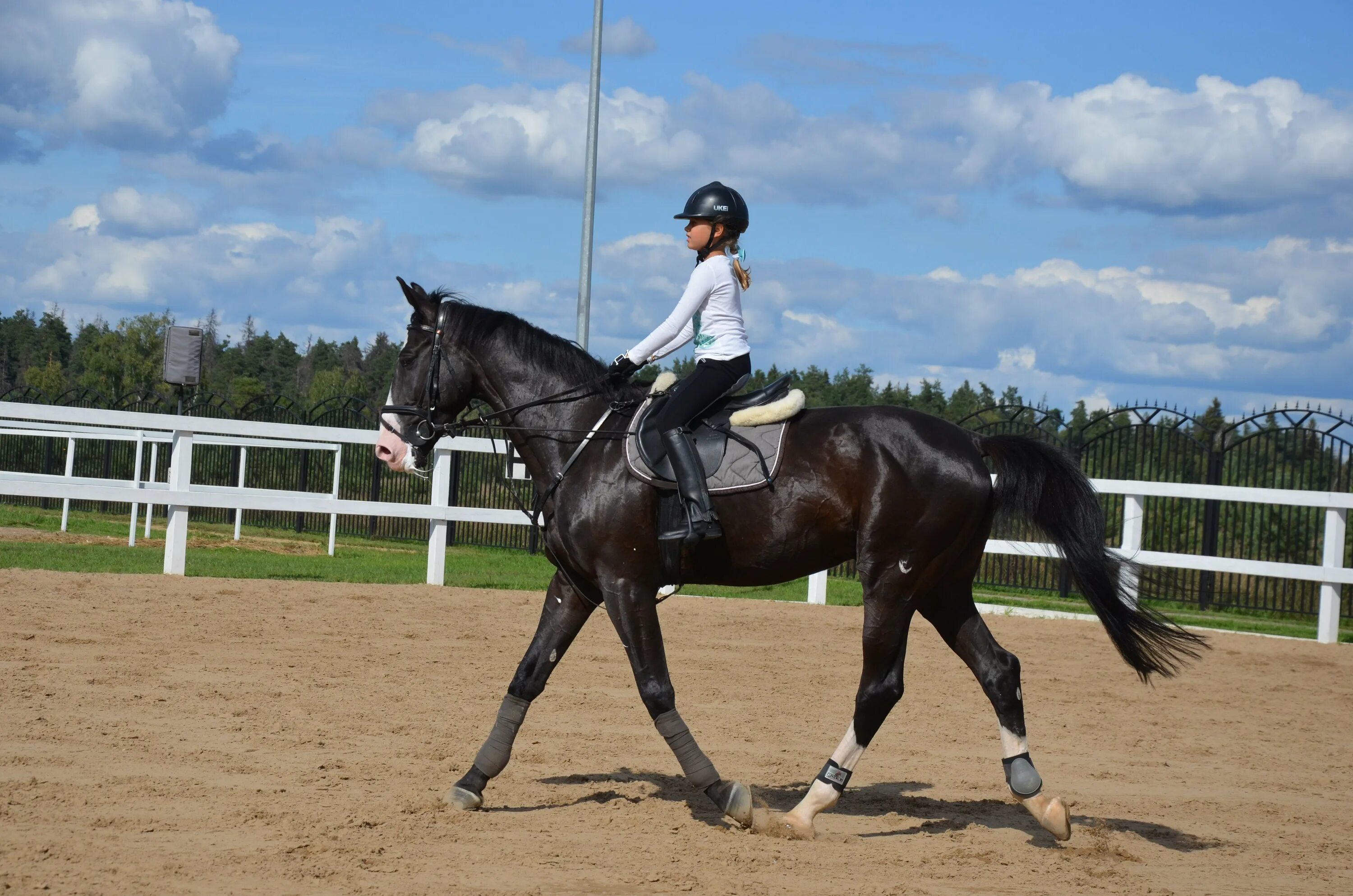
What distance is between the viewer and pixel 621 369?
6.07m

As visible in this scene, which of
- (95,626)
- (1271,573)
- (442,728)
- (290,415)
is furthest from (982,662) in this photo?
(290,415)

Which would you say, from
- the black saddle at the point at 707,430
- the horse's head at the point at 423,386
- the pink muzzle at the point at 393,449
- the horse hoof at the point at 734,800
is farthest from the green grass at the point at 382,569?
the horse hoof at the point at 734,800

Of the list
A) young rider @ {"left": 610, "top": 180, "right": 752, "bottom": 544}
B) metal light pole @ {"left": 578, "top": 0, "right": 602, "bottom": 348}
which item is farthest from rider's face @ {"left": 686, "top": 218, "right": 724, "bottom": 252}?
metal light pole @ {"left": 578, "top": 0, "right": 602, "bottom": 348}

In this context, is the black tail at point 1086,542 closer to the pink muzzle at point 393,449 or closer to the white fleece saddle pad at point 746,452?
the white fleece saddle pad at point 746,452

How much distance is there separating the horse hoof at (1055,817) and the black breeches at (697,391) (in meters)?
2.46

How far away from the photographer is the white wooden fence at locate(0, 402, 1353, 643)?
12656 mm

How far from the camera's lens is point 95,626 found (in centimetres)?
947

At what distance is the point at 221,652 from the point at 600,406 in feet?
14.6

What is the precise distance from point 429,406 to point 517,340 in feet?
1.91

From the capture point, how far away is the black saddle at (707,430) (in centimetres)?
584

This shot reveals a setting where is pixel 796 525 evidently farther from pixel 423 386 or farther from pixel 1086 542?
pixel 423 386

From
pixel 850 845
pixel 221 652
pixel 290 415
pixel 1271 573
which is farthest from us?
pixel 290 415

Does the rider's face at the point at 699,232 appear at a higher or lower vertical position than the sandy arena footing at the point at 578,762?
higher

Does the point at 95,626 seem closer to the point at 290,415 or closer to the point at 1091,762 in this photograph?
the point at 1091,762
